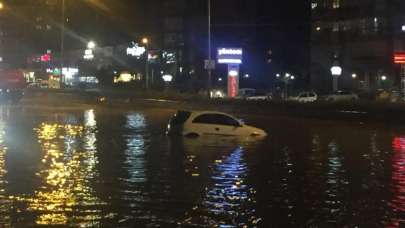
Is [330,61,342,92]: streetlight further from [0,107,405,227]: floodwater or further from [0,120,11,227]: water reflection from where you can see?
[0,120,11,227]: water reflection

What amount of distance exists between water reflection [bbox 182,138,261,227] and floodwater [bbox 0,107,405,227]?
0.07ft

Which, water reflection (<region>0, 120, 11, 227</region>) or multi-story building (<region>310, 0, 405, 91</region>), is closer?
water reflection (<region>0, 120, 11, 227</region>)

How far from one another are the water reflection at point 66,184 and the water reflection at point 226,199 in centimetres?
179

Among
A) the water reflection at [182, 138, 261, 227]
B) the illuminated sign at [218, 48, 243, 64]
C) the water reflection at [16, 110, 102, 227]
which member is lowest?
the water reflection at [182, 138, 261, 227]

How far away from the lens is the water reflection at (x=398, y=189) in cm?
1120

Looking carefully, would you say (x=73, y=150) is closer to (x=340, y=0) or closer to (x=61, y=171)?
(x=61, y=171)

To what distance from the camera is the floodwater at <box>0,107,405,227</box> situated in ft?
37.0

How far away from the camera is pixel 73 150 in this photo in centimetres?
2250

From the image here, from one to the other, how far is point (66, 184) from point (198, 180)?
2.98m

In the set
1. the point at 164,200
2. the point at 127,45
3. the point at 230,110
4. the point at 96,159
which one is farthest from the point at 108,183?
the point at 127,45

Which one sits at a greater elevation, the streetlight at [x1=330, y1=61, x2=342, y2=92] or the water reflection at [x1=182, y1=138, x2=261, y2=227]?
the streetlight at [x1=330, y1=61, x2=342, y2=92]

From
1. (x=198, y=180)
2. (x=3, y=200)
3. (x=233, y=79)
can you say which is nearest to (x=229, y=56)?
(x=233, y=79)

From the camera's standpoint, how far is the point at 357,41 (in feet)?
264

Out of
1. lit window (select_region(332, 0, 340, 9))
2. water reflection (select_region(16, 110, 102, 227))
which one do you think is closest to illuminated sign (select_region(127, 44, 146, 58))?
lit window (select_region(332, 0, 340, 9))
